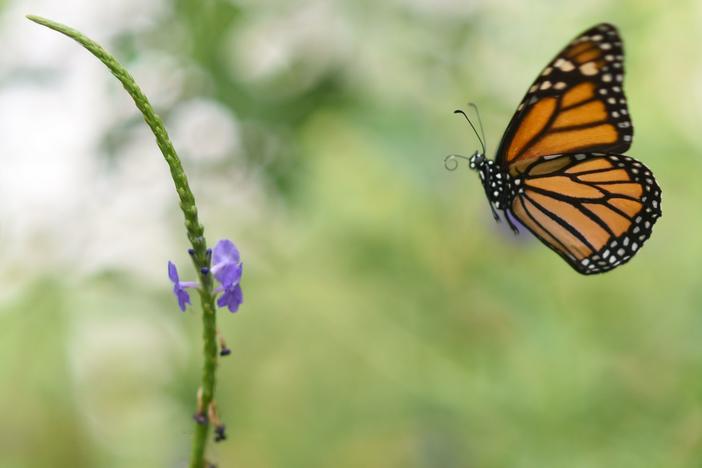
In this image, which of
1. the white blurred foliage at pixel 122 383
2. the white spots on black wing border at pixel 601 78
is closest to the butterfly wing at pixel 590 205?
the white spots on black wing border at pixel 601 78

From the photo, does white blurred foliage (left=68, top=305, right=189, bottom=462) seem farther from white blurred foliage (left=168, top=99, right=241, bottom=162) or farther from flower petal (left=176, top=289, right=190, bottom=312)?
flower petal (left=176, top=289, right=190, bottom=312)

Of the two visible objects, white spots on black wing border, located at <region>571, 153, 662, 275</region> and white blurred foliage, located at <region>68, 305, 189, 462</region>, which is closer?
white spots on black wing border, located at <region>571, 153, 662, 275</region>

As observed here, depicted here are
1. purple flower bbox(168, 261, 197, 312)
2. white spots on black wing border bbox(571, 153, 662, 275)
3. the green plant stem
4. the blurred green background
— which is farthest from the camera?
the blurred green background

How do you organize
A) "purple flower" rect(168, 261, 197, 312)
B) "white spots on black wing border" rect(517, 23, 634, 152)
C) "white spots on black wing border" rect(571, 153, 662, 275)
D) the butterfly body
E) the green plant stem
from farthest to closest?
1. the butterfly body
2. "white spots on black wing border" rect(571, 153, 662, 275)
3. "white spots on black wing border" rect(517, 23, 634, 152)
4. "purple flower" rect(168, 261, 197, 312)
5. the green plant stem

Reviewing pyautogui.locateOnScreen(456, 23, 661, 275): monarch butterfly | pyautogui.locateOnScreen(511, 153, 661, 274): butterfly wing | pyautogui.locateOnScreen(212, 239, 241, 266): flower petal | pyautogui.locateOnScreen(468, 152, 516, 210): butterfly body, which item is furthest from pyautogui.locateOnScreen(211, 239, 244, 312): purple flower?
pyautogui.locateOnScreen(468, 152, 516, 210): butterfly body

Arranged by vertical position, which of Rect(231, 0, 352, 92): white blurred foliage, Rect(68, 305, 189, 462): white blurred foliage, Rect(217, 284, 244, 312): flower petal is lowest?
Rect(217, 284, 244, 312): flower petal

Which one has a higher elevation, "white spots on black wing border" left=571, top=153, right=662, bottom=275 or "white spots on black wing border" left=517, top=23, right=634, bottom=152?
"white spots on black wing border" left=517, top=23, right=634, bottom=152

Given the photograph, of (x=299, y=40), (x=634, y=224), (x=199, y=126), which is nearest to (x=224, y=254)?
(x=634, y=224)
